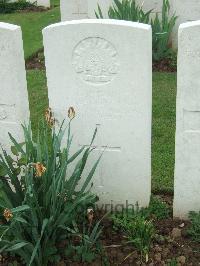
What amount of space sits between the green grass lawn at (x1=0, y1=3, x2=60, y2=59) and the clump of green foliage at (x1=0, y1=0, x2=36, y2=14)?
12.7 inches

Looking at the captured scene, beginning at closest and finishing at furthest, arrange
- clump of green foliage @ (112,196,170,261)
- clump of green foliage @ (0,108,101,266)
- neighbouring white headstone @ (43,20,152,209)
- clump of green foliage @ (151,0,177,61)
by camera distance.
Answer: clump of green foliage @ (0,108,101,266) → neighbouring white headstone @ (43,20,152,209) → clump of green foliage @ (112,196,170,261) → clump of green foliage @ (151,0,177,61)

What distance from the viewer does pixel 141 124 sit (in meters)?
2.96

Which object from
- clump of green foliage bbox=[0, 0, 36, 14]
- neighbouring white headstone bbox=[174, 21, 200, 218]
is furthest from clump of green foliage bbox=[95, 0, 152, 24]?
clump of green foliage bbox=[0, 0, 36, 14]

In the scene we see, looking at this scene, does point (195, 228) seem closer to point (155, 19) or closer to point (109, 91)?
point (109, 91)

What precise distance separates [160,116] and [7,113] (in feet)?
6.65

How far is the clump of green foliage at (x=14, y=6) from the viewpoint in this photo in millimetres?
10508

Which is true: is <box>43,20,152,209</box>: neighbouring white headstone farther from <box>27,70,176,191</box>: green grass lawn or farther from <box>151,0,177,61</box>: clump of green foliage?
<box>151,0,177,61</box>: clump of green foliage

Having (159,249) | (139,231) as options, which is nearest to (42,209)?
(139,231)

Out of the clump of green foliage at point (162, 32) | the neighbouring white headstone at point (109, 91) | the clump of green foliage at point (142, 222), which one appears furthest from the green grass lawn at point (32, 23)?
the clump of green foliage at point (142, 222)

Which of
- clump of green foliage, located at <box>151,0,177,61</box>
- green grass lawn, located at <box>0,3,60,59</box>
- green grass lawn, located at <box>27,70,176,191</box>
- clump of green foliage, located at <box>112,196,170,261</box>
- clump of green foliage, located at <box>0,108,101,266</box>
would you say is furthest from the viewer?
green grass lawn, located at <box>0,3,60,59</box>

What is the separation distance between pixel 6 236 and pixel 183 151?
1.15 meters

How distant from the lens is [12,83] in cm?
304

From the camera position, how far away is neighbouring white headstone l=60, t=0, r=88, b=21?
720 centimetres

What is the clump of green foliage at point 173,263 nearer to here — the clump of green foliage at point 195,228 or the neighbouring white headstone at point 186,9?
the clump of green foliage at point 195,228
